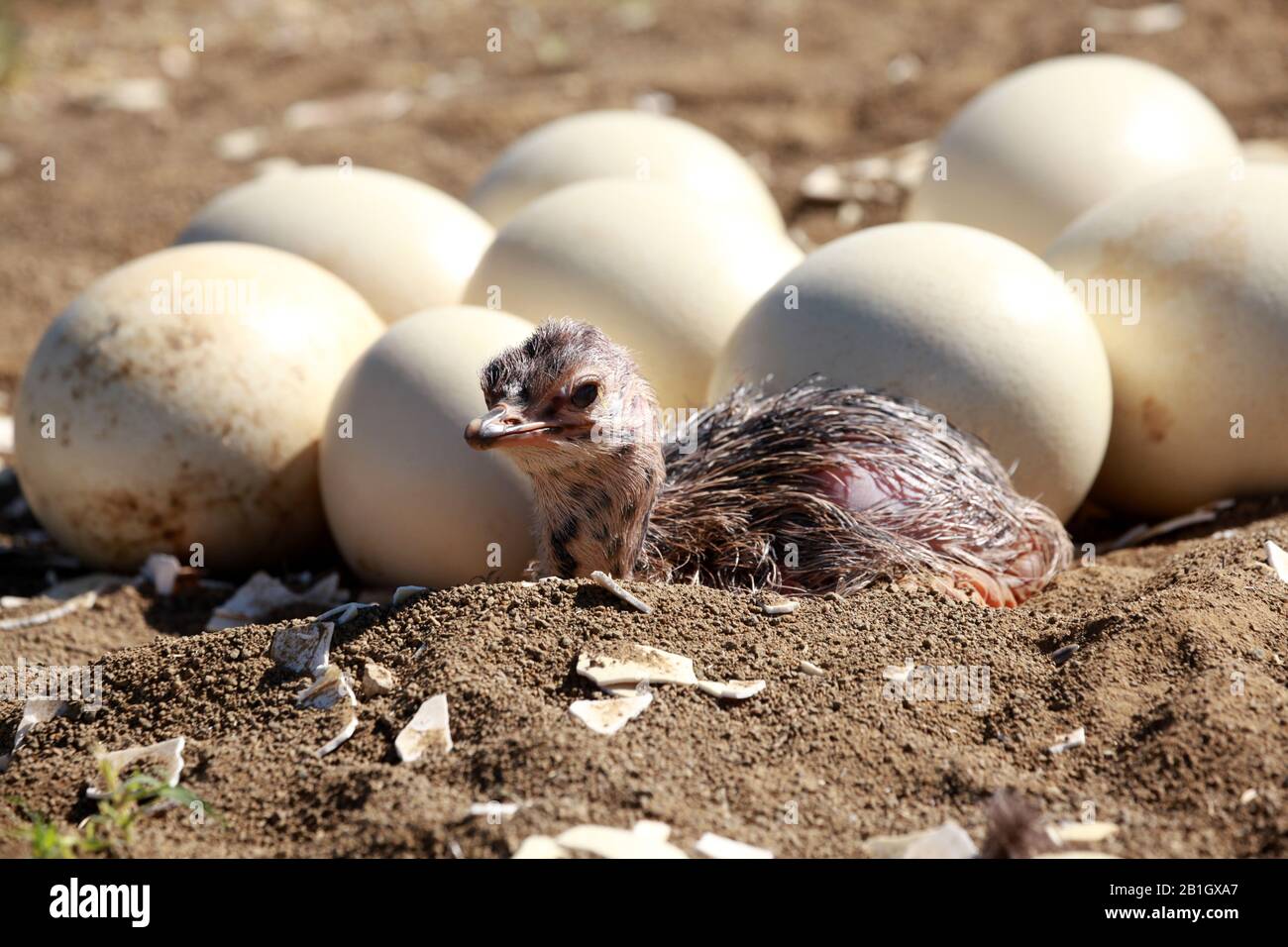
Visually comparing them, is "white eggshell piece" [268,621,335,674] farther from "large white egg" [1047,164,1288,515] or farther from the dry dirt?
"large white egg" [1047,164,1288,515]

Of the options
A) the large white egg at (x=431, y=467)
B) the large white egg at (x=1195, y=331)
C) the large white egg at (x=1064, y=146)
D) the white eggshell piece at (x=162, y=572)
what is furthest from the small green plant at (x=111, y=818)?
the large white egg at (x=1064, y=146)

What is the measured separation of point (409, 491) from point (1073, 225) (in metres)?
2.86

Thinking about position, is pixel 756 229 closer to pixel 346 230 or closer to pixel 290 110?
pixel 346 230

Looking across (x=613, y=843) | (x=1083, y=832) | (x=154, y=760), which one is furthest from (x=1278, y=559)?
(x=154, y=760)

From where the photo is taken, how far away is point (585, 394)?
4109mm

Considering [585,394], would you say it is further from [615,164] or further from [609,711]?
[615,164]

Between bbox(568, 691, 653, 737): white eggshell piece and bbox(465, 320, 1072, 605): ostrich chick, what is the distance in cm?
76

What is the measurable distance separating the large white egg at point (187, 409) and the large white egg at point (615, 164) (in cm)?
153

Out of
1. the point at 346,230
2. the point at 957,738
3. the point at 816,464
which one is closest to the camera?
the point at 957,738

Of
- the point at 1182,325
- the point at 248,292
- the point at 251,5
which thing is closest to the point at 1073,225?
the point at 1182,325

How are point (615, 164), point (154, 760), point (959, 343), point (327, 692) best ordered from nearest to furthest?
1. point (154, 760)
2. point (327, 692)
3. point (959, 343)
4. point (615, 164)

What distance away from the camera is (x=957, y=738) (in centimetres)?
364

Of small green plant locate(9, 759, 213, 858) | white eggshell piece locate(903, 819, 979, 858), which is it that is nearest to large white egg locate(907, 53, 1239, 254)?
white eggshell piece locate(903, 819, 979, 858)

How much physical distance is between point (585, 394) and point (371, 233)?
2.61 m
